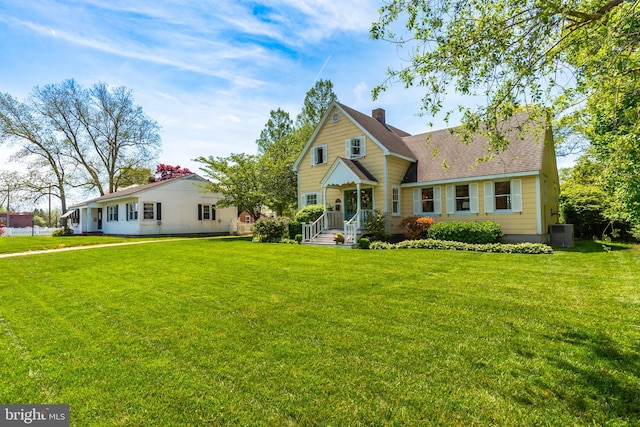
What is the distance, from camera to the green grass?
8.09ft

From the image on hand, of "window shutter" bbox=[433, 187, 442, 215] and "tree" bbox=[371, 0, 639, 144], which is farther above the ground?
"tree" bbox=[371, 0, 639, 144]

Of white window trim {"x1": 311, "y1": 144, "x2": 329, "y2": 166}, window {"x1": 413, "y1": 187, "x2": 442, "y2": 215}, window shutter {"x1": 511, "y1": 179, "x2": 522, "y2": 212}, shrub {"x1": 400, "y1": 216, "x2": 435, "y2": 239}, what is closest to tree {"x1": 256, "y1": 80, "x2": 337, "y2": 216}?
white window trim {"x1": 311, "y1": 144, "x2": 329, "y2": 166}

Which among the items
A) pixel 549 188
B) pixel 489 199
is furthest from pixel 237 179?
pixel 549 188

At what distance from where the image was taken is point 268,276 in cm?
729

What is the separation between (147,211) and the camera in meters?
23.3

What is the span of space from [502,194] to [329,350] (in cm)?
1348

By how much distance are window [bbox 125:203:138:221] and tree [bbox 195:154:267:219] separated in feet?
21.5

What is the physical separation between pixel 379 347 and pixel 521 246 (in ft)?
34.3

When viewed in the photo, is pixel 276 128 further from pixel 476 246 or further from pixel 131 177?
pixel 476 246

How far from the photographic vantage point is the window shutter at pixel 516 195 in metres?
13.4

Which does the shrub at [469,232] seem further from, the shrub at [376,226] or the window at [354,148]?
the window at [354,148]

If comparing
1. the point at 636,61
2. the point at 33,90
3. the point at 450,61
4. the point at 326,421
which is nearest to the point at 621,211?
the point at 636,61

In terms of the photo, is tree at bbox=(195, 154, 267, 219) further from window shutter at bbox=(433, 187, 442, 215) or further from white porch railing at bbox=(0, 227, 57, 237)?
white porch railing at bbox=(0, 227, 57, 237)

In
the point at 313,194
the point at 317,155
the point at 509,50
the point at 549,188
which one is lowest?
the point at 549,188
